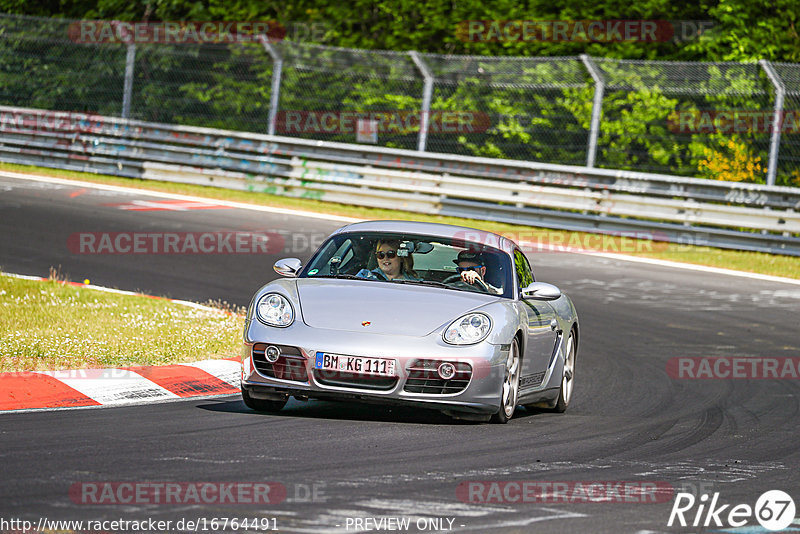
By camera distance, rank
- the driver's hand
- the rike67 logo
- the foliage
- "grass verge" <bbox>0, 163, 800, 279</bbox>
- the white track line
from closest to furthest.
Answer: the rike67 logo
the driver's hand
the white track line
"grass verge" <bbox>0, 163, 800, 279</bbox>
the foliage

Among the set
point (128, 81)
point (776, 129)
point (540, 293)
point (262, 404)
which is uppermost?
point (776, 129)

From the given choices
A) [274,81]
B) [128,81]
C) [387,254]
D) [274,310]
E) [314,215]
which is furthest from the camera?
[128,81]

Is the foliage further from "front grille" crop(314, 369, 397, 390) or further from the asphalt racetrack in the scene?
"front grille" crop(314, 369, 397, 390)

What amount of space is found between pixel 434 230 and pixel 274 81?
46.9 ft

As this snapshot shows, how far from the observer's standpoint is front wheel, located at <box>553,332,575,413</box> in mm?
9266

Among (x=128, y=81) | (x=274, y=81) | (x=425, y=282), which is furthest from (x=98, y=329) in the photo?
(x=128, y=81)

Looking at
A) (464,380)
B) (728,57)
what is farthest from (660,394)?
(728,57)

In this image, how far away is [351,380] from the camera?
292 inches

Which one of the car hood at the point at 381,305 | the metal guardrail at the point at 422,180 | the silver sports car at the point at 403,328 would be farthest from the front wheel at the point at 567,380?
the metal guardrail at the point at 422,180

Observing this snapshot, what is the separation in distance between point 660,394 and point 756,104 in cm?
1120

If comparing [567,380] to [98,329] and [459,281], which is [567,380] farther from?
[98,329]

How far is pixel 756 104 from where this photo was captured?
19.9m

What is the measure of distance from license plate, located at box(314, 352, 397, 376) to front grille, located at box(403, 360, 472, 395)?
134mm

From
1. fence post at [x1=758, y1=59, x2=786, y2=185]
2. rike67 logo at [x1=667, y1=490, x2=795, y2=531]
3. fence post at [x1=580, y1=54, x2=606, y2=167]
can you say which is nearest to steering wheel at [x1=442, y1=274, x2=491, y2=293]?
rike67 logo at [x1=667, y1=490, x2=795, y2=531]
